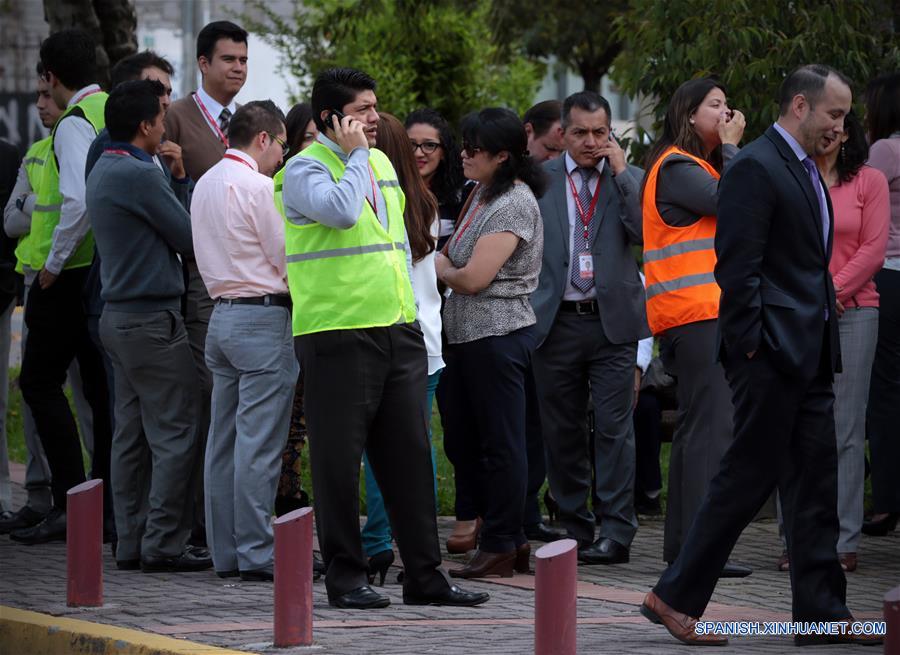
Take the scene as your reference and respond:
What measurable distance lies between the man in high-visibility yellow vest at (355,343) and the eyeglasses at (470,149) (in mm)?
1093

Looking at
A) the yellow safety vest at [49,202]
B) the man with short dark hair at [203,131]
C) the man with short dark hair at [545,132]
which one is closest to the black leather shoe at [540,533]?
the man with short dark hair at [203,131]

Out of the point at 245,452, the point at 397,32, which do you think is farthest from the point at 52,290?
the point at 397,32

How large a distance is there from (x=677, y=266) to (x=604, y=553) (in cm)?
157

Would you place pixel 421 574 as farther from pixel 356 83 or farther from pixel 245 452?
pixel 356 83

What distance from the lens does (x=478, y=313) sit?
27.1ft

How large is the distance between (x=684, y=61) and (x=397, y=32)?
12011 mm

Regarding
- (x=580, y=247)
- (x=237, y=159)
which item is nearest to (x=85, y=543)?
(x=237, y=159)

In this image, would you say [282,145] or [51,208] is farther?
[51,208]

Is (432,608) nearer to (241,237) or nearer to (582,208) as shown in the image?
(241,237)

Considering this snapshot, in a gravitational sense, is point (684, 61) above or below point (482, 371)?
above

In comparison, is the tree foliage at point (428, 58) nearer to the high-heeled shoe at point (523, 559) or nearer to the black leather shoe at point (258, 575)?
the high-heeled shoe at point (523, 559)

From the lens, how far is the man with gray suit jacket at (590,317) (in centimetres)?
898

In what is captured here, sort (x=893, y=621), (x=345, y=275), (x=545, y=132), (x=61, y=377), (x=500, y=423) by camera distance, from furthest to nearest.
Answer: (x=545, y=132) → (x=61, y=377) → (x=500, y=423) → (x=345, y=275) → (x=893, y=621)

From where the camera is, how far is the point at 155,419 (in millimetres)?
8398
